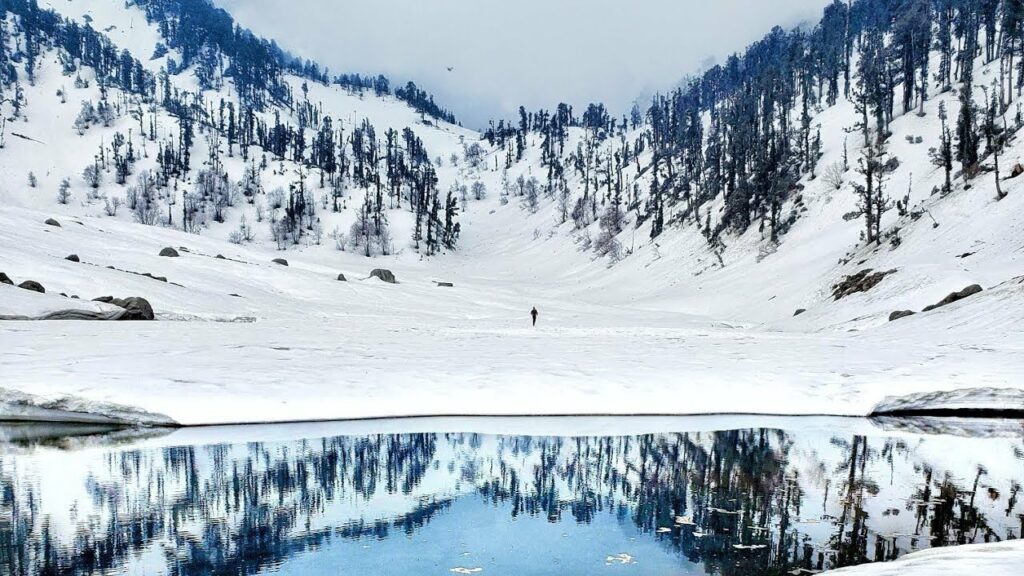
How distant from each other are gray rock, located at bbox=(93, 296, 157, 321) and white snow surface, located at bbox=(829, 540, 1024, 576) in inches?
971

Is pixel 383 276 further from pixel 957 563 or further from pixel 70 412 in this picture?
pixel 957 563

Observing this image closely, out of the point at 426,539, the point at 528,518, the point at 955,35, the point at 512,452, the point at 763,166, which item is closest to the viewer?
the point at 426,539

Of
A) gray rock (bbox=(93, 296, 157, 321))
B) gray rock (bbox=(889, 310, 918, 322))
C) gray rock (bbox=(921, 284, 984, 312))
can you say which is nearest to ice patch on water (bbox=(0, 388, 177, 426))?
gray rock (bbox=(93, 296, 157, 321))

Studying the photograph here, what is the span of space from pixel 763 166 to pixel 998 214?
147 feet

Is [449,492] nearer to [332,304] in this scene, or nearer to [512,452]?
[512,452]

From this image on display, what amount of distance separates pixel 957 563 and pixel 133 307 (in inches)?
1055

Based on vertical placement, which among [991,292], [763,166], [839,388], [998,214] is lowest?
[839,388]

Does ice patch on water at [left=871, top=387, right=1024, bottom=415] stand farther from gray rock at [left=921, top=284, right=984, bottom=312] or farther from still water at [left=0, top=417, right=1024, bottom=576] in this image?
gray rock at [left=921, top=284, right=984, bottom=312]

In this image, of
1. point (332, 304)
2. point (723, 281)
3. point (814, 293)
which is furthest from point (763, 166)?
point (332, 304)

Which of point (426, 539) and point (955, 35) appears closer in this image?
point (426, 539)

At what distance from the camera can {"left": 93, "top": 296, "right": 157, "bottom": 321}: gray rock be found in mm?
24828

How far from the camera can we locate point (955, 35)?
129 meters

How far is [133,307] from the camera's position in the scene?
25.9m

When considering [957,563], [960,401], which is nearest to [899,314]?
[960,401]
